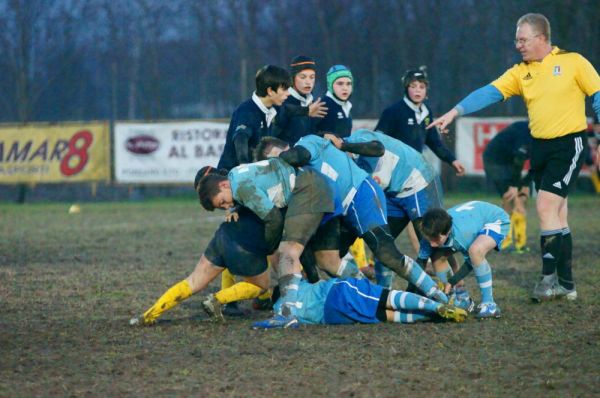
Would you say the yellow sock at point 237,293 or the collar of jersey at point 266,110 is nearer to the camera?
the yellow sock at point 237,293

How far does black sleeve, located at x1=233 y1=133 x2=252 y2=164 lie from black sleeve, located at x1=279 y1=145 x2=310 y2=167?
646 millimetres

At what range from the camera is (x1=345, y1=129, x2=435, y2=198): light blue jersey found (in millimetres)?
8570

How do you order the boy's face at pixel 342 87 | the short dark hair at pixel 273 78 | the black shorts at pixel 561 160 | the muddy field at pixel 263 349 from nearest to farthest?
the muddy field at pixel 263 349
the short dark hair at pixel 273 78
the black shorts at pixel 561 160
the boy's face at pixel 342 87

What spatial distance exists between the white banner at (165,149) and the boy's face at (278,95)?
15.3 meters

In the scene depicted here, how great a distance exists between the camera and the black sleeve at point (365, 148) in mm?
8055

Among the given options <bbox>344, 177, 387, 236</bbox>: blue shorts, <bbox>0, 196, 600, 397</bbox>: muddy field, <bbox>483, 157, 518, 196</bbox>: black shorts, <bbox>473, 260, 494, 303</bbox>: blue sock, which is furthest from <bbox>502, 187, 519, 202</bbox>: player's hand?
<bbox>344, 177, 387, 236</bbox>: blue shorts

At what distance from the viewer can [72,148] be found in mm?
24891

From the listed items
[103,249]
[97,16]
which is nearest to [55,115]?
[97,16]

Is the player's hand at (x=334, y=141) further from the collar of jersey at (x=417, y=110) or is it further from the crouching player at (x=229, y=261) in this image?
the collar of jersey at (x=417, y=110)

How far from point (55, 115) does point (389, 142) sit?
931 inches

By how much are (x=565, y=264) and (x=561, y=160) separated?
0.87m

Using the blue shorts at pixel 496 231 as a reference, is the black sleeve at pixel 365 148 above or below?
above

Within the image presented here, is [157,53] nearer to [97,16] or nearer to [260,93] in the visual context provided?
[97,16]

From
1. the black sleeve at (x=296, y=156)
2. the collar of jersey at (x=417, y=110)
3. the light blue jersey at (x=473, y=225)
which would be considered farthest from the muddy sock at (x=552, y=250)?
the black sleeve at (x=296, y=156)
